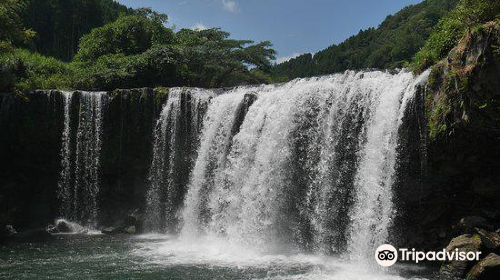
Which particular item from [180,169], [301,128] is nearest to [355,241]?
[301,128]

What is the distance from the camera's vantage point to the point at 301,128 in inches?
618

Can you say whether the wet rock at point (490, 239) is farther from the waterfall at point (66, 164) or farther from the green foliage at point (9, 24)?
the green foliage at point (9, 24)

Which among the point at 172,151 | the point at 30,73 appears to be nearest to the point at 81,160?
the point at 172,151

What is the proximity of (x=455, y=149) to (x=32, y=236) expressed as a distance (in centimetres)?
1626

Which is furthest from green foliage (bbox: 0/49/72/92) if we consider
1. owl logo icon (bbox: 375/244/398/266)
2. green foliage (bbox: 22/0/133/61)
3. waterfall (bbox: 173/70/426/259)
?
green foliage (bbox: 22/0/133/61)

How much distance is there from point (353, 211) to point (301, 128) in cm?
360

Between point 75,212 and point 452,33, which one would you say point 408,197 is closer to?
point 452,33

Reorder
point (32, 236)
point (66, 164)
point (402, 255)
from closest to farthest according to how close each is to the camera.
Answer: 1. point (402, 255)
2. point (32, 236)
3. point (66, 164)

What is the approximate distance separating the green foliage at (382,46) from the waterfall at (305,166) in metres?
41.7

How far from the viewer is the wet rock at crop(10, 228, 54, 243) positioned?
1762cm

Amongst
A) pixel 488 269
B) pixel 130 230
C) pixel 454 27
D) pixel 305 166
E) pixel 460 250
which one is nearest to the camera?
pixel 488 269

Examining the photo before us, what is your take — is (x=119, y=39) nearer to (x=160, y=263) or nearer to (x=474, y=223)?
(x=160, y=263)

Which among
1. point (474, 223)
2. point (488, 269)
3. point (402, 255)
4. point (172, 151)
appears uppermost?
point (172, 151)

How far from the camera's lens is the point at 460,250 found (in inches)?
441
